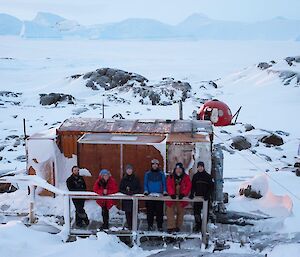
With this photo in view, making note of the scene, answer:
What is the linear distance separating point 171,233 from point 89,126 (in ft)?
11.7

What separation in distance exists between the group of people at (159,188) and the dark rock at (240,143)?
1207 centimetres

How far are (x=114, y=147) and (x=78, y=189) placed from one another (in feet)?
4.72

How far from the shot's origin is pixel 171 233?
8266 millimetres

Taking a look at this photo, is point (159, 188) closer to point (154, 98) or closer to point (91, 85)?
point (154, 98)

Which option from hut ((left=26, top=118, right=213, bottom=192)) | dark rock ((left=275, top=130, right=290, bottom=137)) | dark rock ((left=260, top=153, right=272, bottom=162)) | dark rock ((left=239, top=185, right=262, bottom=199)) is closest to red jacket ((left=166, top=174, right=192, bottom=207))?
hut ((left=26, top=118, right=213, bottom=192))

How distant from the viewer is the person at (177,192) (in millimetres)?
8062

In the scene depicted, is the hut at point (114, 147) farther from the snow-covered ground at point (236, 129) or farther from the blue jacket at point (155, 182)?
the blue jacket at point (155, 182)

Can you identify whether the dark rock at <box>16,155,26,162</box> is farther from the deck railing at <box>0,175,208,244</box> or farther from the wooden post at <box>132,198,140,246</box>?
the wooden post at <box>132,198,140,246</box>

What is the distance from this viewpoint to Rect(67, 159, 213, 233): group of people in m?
8.14

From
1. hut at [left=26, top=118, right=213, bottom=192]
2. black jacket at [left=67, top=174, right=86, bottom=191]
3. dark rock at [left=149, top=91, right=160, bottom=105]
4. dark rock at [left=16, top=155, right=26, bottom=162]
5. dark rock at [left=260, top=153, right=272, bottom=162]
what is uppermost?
hut at [left=26, top=118, right=213, bottom=192]

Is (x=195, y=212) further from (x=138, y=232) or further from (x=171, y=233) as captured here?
(x=138, y=232)

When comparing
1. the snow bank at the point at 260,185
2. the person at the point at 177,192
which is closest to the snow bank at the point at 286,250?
the person at the point at 177,192

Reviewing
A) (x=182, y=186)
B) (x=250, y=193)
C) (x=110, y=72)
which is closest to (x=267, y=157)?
(x=250, y=193)

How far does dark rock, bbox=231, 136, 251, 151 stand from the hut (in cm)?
996
